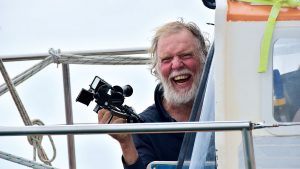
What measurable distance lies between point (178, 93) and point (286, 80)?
3.30ft

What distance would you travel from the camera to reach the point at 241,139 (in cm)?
331

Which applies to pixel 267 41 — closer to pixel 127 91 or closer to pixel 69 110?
pixel 127 91

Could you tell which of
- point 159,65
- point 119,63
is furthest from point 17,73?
point 159,65

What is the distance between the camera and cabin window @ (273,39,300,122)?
11.1ft

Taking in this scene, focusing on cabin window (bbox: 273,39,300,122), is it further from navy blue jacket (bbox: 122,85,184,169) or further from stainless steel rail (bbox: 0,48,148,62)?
stainless steel rail (bbox: 0,48,148,62)

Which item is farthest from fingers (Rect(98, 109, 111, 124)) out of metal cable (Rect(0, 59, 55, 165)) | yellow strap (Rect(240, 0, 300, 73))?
yellow strap (Rect(240, 0, 300, 73))

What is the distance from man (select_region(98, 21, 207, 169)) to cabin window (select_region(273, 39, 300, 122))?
883 mm

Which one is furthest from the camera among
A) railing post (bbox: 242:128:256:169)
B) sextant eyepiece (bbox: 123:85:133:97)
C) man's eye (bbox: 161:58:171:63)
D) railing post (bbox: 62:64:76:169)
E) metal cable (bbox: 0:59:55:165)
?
railing post (bbox: 62:64:76:169)

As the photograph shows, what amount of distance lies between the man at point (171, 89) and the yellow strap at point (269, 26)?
34.5 inches

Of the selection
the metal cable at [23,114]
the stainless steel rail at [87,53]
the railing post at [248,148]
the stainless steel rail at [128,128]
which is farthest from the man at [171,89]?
the railing post at [248,148]

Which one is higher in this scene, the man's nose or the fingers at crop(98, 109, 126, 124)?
the man's nose

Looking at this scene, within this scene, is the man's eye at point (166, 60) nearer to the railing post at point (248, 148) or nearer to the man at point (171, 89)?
the man at point (171, 89)

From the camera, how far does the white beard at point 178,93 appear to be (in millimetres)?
4289

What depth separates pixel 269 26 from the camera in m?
3.41
